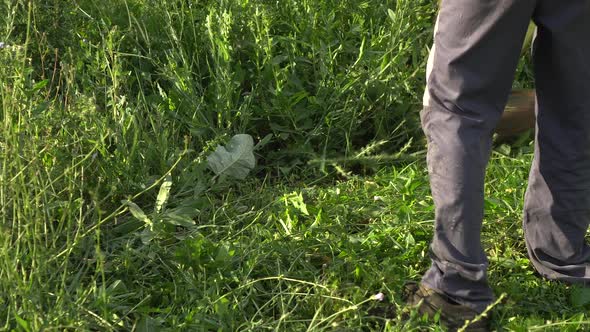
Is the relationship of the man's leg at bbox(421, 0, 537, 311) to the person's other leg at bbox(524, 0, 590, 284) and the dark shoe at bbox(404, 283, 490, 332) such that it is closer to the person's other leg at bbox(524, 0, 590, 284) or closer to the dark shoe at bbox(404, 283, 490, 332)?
the dark shoe at bbox(404, 283, 490, 332)

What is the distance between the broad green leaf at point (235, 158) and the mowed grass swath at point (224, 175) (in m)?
0.03

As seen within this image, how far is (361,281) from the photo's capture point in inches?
118

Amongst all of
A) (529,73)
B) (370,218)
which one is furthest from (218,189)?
(529,73)

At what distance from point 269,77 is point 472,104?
153cm

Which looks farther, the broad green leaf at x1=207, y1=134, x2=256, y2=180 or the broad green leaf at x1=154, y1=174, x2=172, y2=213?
the broad green leaf at x1=207, y1=134, x2=256, y2=180

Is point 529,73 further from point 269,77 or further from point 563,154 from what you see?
point 563,154

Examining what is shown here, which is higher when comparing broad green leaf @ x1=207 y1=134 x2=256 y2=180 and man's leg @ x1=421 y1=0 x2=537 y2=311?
man's leg @ x1=421 y1=0 x2=537 y2=311

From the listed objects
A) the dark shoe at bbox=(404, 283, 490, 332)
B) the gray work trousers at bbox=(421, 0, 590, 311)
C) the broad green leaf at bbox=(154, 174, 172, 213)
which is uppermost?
the gray work trousers at bbox=(421, 0, 590, 311)

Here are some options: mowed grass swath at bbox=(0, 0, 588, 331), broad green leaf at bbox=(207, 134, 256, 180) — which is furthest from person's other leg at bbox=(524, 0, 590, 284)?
broad green leaf at bbox=(207, 134, 256, 180)

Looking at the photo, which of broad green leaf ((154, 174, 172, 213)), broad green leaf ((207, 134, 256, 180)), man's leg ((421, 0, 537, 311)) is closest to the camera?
man's leg ((421, 0, 537, 311))

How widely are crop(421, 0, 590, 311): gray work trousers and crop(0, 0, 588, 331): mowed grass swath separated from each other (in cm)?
22

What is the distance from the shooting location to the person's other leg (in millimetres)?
2531

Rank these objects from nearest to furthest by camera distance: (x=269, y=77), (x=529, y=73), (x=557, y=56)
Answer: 1. (x=557, y=56)
2. (x=269, y=77)
3. (x=529, y=73)

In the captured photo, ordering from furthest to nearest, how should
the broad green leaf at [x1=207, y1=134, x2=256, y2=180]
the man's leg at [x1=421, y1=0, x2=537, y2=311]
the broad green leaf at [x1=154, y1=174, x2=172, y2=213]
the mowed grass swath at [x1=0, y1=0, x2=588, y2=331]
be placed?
the broad green leaf at [x1=207, y1=134, x2=256, y2=180] < the broad green leaf at [x1=154, y1=174, x2=172, y2=213] < the mowed grass swath at [x1=0, y1=0, x2=588, y2=331] < the man's leg at [x1=421, y1=0, x2=537, y2=311]
